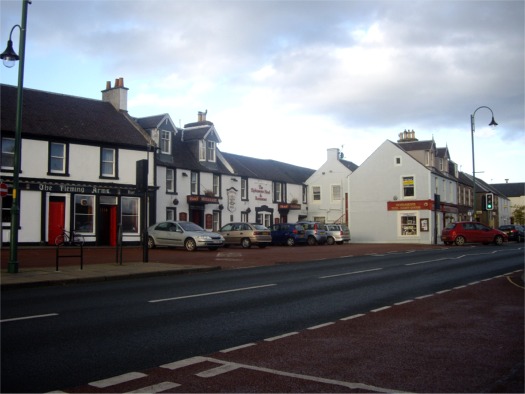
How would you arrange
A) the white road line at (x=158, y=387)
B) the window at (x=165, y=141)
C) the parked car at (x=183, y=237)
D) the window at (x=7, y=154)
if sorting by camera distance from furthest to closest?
the window at (x=165, y=141)
the parked car at (x=183, y=237)
the window at (x=7, y=154)
the white road line at (x=158, y=387)

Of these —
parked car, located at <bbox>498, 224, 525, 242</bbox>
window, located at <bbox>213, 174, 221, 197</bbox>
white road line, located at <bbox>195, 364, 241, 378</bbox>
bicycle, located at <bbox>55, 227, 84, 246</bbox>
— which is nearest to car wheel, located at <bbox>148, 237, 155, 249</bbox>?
bicycle, located at <bbox>55, 227, 84, 246</bbox>

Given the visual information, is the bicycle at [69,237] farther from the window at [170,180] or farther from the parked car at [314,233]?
the parked car at [314,233]

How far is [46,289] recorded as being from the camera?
12953 mm

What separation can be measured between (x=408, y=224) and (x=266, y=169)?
536 inches

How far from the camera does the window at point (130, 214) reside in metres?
33.2

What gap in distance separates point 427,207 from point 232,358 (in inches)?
1620

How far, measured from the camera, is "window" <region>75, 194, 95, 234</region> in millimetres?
30802

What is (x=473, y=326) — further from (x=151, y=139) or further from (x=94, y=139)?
(x=151, y=139)

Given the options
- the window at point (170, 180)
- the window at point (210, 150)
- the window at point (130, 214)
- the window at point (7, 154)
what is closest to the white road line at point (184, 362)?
the window at point (7, 154)

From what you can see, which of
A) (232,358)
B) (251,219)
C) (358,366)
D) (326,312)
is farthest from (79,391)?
(251,219)

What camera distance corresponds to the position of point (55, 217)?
97.7ft

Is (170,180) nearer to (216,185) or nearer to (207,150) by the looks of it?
(216,185)

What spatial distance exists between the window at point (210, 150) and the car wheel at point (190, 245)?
14.1 meters

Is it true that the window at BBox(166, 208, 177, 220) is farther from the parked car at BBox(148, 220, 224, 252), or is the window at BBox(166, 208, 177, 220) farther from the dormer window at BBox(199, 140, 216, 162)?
the parked car at BBox(148, 220, 224, 252)
